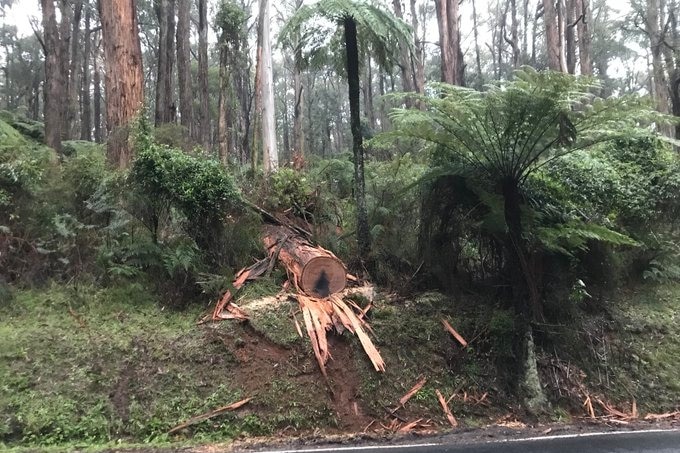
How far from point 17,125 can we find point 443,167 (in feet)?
50.4

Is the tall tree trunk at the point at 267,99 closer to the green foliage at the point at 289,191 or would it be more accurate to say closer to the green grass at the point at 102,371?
the green foliage at the point at 289,191

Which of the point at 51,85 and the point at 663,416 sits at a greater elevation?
the point at 51,85

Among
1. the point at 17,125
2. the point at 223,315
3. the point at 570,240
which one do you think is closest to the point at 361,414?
the point at 223,315

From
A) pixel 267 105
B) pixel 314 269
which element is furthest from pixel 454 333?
pixel 267 105

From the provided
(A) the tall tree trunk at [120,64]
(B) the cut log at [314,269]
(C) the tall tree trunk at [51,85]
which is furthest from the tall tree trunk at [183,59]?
(B) the cut log at [314,269]

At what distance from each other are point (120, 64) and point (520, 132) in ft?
26.2

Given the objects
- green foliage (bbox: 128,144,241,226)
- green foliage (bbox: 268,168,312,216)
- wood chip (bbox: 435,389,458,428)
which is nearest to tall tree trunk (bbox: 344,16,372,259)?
green foliage (bbox: 268,168,312,216)

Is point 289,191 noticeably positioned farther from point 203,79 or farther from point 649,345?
point 203,79

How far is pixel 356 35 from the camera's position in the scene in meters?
8.32

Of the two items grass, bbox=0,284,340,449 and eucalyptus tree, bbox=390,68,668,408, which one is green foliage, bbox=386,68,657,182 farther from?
grass, bbox=0,284,340,449

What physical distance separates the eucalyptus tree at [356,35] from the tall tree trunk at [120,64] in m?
3.99

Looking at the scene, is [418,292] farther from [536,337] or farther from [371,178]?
[371,178]

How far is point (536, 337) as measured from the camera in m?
7.29

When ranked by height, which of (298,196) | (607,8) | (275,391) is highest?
(607,8)
